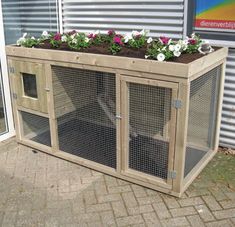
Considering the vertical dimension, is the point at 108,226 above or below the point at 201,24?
below

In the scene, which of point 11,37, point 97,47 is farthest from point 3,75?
point 97,47

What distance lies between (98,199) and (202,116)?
143cm

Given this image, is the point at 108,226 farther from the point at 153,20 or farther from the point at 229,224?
the point at 153,20

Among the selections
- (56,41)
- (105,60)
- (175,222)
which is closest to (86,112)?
(105,60)

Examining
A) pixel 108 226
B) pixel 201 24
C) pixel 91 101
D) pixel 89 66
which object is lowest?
pixel 108 226

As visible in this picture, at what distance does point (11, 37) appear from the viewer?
462 centimetres

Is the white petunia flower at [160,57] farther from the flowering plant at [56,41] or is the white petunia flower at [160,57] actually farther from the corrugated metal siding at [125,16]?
the flowering plant at [56,41]

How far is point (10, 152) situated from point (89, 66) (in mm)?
1726

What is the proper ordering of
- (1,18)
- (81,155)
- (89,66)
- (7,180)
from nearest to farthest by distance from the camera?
(89,66), (7,180), (81,155), (1,18)

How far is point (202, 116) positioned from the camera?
3.75 m

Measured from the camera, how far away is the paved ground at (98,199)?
3.13 m

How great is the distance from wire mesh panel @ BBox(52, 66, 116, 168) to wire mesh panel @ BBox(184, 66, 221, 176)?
0.80m

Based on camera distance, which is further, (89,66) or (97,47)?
(97,47)

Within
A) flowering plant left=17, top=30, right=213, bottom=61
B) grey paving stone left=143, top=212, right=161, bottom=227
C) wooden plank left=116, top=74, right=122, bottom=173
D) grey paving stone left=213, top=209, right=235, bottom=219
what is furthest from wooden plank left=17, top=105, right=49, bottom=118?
grey paving stone left=213, top=209, right=235, bottom=219
